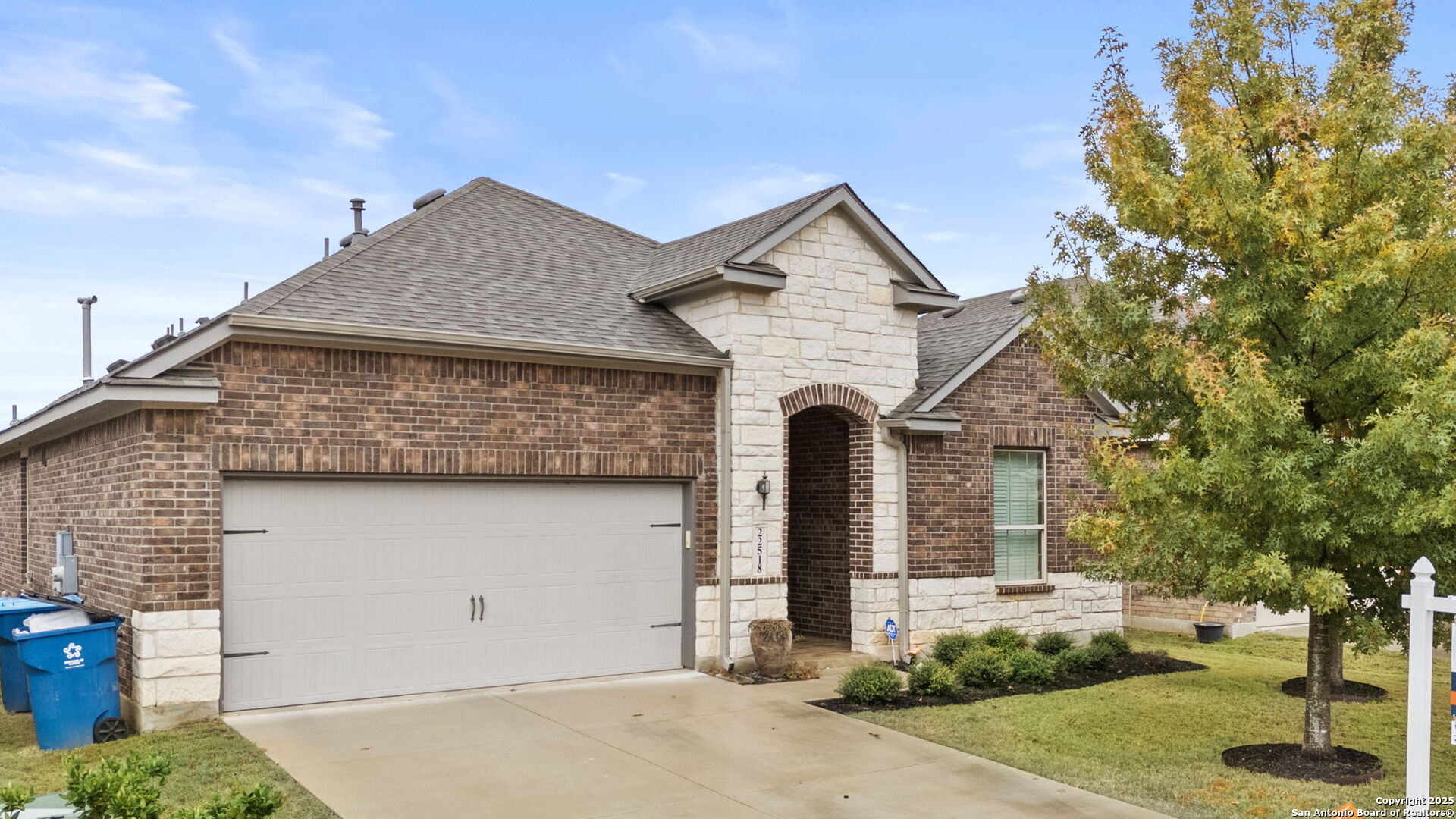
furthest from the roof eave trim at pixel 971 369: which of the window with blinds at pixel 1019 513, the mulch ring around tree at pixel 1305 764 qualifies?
the mulch ring around tree at pixel 1305 764

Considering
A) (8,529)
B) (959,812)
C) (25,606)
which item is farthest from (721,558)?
(8,529)

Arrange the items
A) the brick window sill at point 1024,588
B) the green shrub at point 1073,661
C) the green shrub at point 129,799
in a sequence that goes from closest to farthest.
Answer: the green shrub at point 129,799 < the green shrub at point 1073,661 < the brick window sill at point 1024,588

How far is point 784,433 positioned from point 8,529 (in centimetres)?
1292

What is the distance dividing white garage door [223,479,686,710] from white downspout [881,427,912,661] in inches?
112

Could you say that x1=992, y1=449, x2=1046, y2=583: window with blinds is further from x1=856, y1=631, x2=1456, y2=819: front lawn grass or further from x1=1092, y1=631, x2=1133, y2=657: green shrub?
x1=856, y1=631, x2=1456, y2=819: front lawn grass

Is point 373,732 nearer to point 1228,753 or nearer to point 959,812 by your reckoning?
point 959,812

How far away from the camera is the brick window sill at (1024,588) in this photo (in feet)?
49.1

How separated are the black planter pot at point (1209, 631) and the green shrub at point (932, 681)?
22.0ft

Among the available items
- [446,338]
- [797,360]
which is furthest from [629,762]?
[797,360]

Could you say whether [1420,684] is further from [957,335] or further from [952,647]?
[957,335]

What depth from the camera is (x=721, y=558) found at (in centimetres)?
1317

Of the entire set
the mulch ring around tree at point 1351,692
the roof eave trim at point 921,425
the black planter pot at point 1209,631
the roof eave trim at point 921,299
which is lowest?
the black planter pot at point 1209,631

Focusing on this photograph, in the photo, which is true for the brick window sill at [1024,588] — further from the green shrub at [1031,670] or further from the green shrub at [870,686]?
the green shrub at [870,686]

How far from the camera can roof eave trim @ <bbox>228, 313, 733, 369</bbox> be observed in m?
10.6
